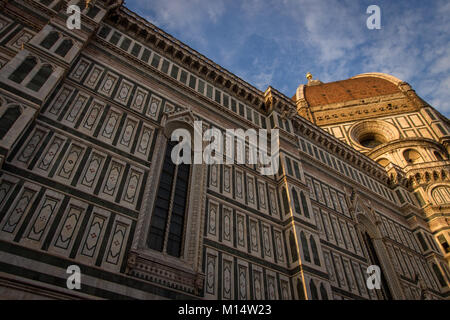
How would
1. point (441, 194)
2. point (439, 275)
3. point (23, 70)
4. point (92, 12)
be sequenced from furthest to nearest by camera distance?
point (441, 194)
point (439, 275)
point (92, 12)
point (23, 70)

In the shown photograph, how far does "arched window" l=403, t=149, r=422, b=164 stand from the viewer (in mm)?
24031

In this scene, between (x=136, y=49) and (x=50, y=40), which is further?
(x=136, y=49)

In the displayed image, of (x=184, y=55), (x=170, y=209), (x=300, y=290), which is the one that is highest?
Result: (x=184, y=55)

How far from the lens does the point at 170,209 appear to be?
9516 millimetres

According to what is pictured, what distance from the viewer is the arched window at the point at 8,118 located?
719 centimetres

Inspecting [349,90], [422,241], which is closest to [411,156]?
[422,241]

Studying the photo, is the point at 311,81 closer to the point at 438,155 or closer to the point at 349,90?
the point at 349,90

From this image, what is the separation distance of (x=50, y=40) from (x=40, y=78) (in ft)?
5.71

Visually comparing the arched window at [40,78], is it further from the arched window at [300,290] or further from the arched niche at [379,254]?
the arched niche at [379,254]

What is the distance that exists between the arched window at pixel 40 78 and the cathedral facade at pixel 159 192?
0.04m

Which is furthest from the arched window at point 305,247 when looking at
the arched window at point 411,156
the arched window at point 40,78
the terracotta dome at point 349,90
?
the terracotta dome at point 349,90

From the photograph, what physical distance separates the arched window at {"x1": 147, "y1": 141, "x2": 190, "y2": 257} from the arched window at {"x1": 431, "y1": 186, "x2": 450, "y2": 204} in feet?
52.1

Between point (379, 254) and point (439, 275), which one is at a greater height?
point (379, 254)

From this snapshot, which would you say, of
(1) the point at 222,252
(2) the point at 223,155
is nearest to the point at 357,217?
(2) the point at 223,155
